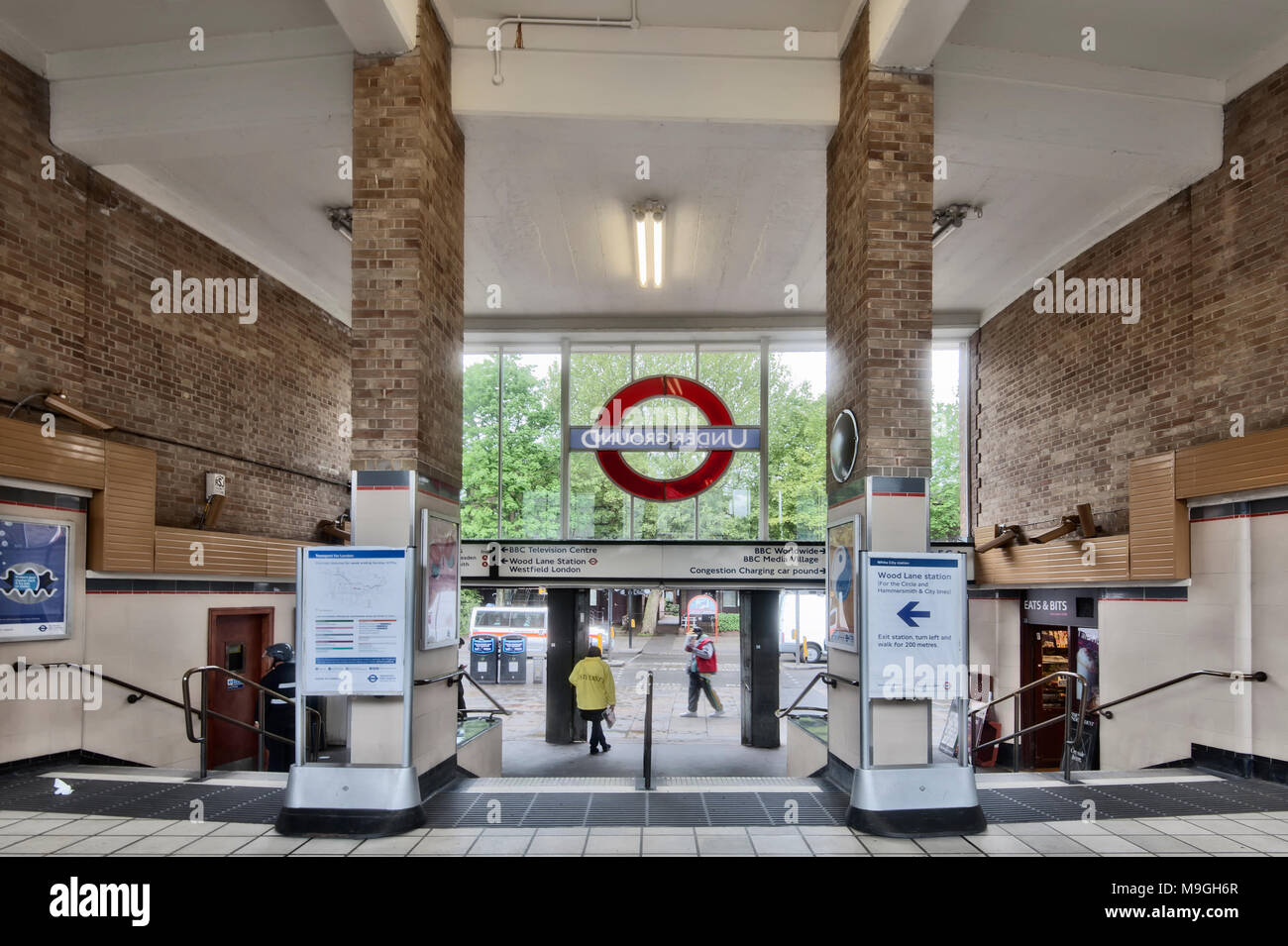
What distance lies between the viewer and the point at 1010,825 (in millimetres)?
5012

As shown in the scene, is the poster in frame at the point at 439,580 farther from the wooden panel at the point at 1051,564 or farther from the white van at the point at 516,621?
the white van at the point at 516,621


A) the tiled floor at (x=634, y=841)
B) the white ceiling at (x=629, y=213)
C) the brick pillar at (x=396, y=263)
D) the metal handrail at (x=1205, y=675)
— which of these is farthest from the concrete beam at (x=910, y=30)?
the metal handrail at (x=1205, y=675)

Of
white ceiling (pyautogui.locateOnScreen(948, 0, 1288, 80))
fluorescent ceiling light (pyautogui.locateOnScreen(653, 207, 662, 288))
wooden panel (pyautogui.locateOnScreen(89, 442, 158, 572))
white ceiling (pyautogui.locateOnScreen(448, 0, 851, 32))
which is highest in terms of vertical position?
white ceiling (pyautogui.locateOnScreen(448, 0, 851, 32))

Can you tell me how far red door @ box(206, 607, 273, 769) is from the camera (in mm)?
8945

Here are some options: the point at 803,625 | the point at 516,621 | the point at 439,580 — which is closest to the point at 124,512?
the point at 439,580

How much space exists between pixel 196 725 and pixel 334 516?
373 centimetres

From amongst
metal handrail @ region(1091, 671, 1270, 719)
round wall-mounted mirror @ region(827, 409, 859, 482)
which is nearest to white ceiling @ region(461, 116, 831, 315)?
round wall-mounted mirror @ region(827, 409, 859, 482)

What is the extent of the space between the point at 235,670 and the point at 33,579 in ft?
10.7

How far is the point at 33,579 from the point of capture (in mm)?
6449

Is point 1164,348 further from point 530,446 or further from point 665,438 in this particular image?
point 530,446

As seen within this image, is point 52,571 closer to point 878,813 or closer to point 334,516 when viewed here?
point 334,516

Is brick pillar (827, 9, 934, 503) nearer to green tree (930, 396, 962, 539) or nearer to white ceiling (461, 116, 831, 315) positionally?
white ceiling (461, 116, 831, 315)

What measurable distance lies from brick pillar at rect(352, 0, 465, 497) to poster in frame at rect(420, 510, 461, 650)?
37cm

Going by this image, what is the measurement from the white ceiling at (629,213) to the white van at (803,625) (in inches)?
603
